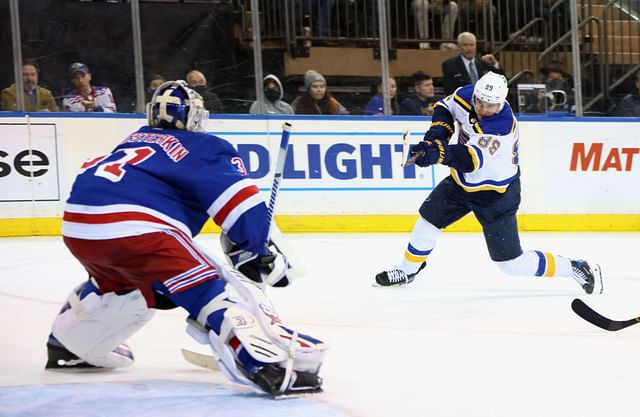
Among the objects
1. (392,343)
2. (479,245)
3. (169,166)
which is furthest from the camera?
(479,245)

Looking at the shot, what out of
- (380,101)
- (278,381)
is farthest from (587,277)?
(380,101)

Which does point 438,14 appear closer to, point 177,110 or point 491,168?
point 491,168

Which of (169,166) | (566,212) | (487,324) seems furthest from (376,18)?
(169,166)

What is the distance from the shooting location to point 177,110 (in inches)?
124

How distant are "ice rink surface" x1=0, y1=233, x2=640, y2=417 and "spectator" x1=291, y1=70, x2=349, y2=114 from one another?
85.7 inches

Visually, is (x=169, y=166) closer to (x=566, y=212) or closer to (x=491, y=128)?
(x=491, y=128)

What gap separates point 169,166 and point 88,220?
0.27m

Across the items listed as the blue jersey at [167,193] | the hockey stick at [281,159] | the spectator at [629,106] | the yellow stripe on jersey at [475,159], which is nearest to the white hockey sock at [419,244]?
the yellow stripe on jersey at [475,159]

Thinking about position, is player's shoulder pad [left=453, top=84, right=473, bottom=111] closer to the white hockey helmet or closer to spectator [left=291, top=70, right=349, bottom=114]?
the white hockey helmet

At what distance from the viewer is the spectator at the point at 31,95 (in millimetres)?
7922

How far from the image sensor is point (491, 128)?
5.34 m

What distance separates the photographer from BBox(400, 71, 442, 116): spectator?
29.2 feet

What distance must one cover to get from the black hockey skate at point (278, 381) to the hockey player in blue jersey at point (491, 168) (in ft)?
8.07

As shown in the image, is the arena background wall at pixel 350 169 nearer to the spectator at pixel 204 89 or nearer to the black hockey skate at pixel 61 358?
the spectator at pixel 204 89
